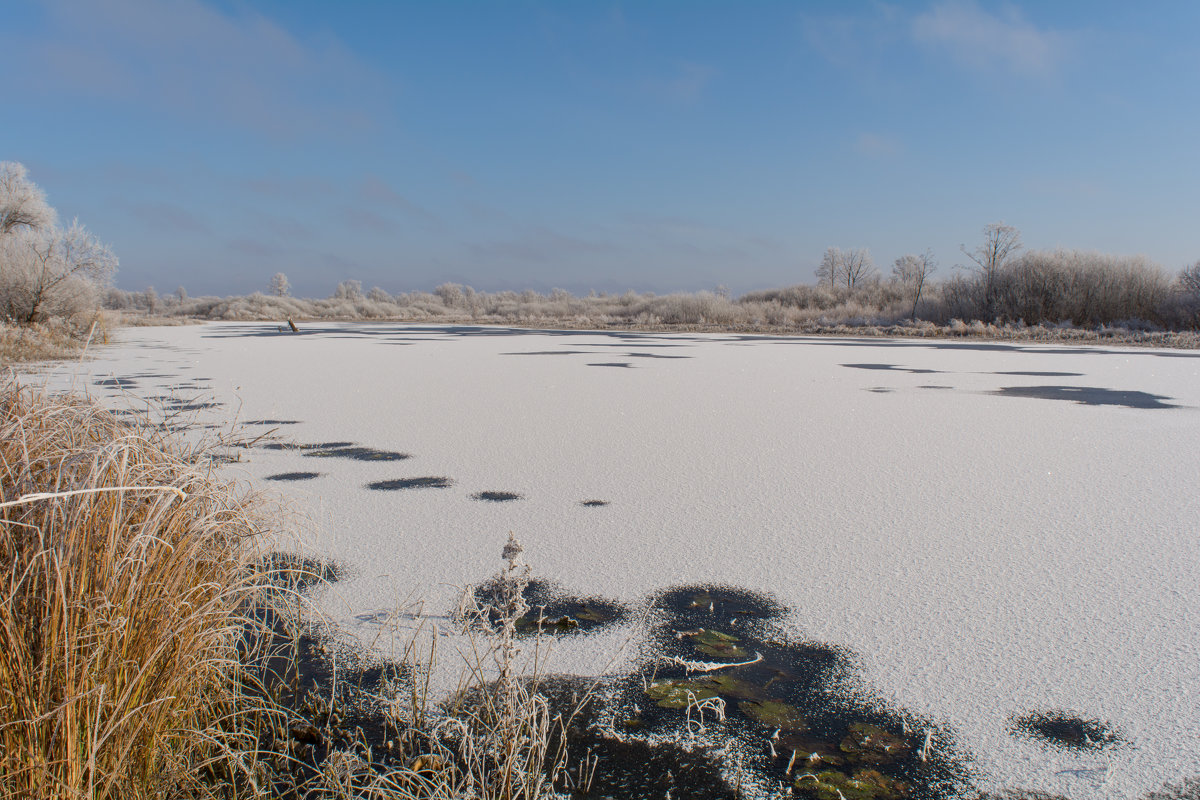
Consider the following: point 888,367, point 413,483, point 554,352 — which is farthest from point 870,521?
point 554,352

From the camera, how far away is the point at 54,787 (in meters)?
1.31

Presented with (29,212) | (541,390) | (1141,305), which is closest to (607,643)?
(541,390)

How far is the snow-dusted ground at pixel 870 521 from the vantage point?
6.81 ft

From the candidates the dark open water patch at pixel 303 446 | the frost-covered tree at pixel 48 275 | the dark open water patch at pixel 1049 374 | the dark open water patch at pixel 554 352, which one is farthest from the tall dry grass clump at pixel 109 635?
the frost-covered tree at pixel 48 275

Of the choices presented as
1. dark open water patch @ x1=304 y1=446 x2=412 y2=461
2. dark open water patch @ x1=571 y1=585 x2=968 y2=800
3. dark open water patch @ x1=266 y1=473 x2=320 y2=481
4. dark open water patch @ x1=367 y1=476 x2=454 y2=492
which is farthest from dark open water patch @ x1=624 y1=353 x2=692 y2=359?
dark open water patch @ x1=571 y1=585 x2=968 y2=800

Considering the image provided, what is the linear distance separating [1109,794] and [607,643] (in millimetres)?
1349

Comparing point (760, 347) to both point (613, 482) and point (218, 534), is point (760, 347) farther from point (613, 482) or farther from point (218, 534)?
point (218, 534)

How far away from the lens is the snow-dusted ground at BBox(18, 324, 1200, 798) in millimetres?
2074

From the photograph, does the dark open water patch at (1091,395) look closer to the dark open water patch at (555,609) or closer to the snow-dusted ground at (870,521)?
the snow-dusted ground at (870,521)

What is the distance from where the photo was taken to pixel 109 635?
1440 millimetres

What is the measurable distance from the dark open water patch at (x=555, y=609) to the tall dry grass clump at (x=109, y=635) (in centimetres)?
88

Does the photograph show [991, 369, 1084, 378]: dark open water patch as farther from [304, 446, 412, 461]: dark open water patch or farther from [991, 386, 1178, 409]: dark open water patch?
[304, 446, 412, 461]: dark open water patch

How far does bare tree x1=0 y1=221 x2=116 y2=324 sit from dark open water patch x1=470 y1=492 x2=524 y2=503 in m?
17.0

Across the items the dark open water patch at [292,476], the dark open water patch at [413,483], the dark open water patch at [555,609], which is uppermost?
the dark open water patch at [292,476]
